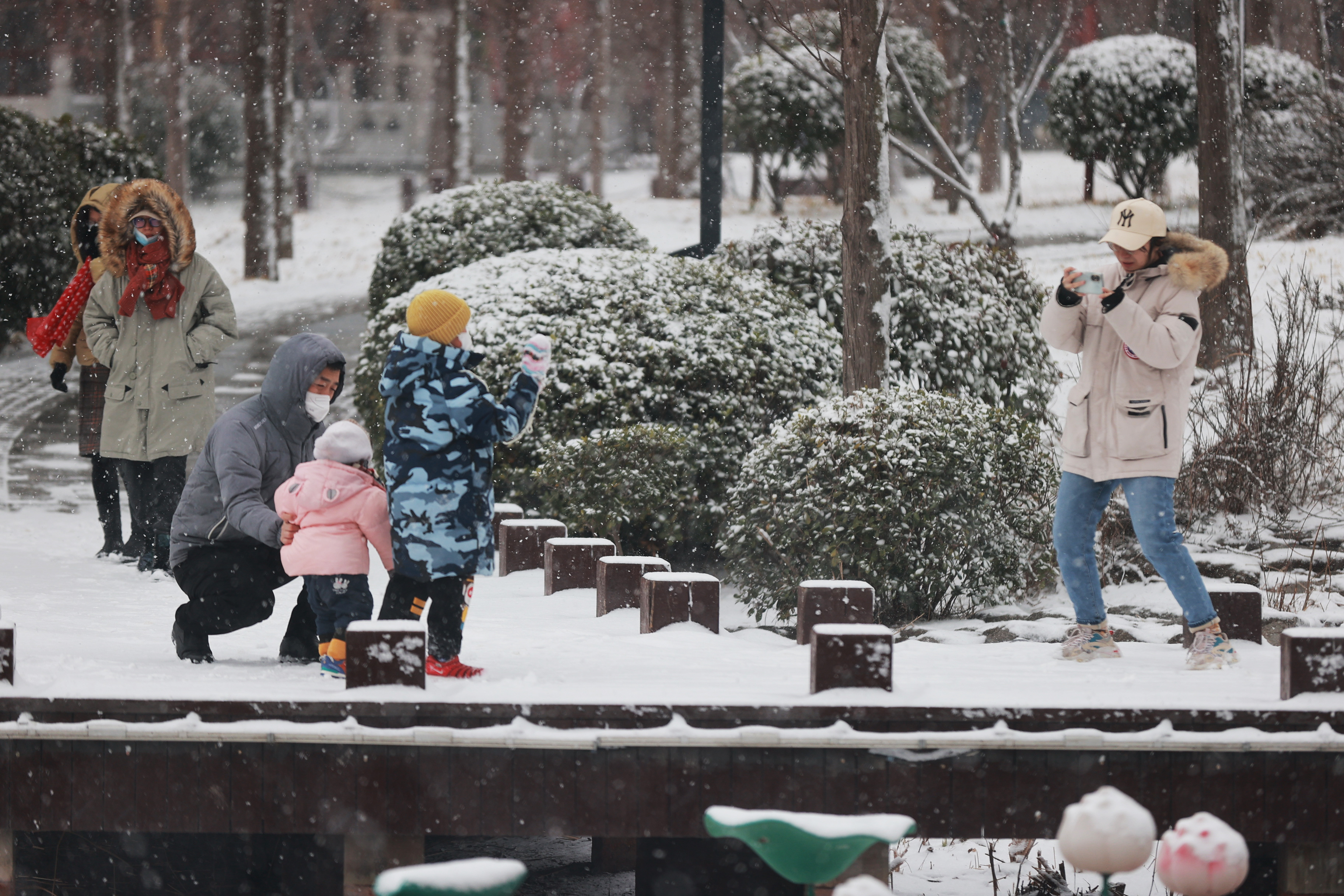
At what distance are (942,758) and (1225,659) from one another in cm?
127

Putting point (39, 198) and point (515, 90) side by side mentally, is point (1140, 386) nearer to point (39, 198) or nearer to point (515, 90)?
point (39, 198)

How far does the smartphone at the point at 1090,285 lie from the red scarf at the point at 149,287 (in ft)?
13.4

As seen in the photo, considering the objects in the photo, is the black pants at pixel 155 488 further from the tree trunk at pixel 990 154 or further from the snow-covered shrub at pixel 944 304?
the tree trunk at pixel 990 154

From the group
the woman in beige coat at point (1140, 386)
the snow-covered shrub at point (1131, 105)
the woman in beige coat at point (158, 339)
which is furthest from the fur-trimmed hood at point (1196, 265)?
the snow-covered shrub at point (1131, 105)

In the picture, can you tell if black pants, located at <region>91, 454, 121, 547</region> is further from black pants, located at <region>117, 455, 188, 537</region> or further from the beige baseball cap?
the beige baseball cap

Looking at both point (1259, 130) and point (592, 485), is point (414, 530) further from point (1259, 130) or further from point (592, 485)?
point (1259, 130)

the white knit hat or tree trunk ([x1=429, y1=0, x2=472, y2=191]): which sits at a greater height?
tree trunk ([x1=429, y1=0, x2=472, y2=191])

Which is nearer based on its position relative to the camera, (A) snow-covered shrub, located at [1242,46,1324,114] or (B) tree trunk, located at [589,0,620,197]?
(A) snow-covered shrub, located at [1242,46,1324,114]

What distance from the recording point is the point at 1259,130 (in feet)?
52.4

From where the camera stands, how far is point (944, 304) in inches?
359

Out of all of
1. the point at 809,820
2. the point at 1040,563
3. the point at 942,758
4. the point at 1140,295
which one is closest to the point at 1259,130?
the point at 1040,563

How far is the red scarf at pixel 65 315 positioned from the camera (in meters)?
7.16

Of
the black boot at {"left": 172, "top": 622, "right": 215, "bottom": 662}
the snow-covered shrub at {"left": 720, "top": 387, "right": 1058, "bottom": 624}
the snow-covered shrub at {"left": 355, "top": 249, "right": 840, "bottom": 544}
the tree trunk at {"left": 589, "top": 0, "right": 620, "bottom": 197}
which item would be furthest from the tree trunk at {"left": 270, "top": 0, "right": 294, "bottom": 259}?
the black boot at {"left": 172, "top": 622, "right": 215, "bottom": 662}

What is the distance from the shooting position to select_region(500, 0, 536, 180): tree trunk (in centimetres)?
2308
